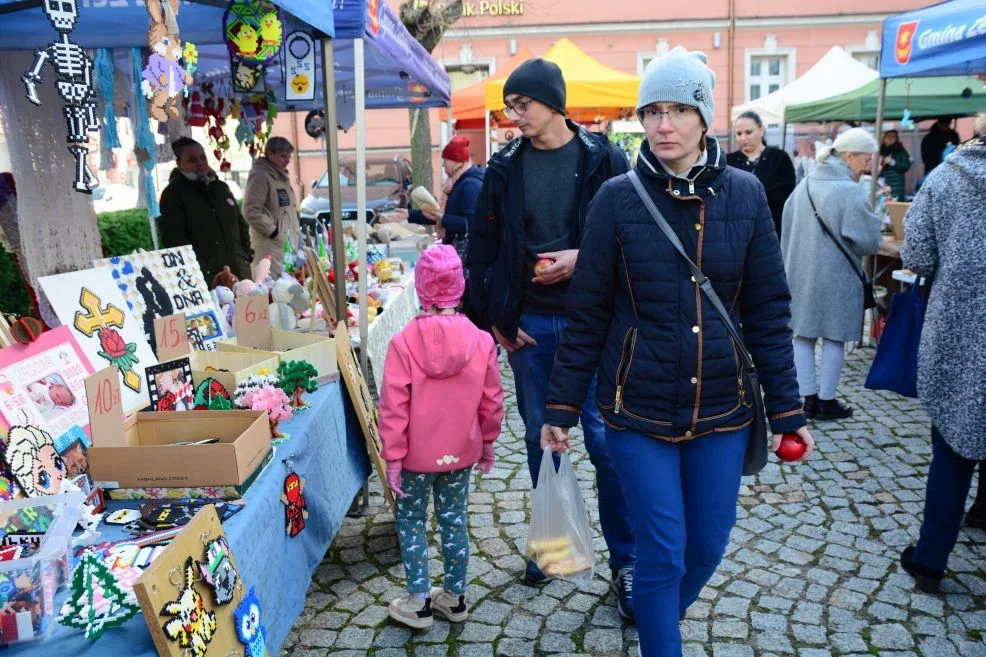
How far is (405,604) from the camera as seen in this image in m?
2.70

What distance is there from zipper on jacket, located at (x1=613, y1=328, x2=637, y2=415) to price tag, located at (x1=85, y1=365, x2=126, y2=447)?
1.32 meters

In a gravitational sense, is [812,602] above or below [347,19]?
below

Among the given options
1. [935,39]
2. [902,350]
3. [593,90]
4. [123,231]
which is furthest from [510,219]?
[123,231]

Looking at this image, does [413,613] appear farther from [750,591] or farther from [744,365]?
[744,365]

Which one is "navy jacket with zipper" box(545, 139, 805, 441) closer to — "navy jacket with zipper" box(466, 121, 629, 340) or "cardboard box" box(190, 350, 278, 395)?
"navy jacket with zipper" box(466, 121, 629, 340)

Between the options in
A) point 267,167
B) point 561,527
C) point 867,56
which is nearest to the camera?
point 561,527

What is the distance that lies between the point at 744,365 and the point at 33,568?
5.48 feet

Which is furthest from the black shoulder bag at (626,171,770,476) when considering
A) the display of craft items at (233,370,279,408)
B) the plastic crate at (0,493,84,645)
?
the plastic crate at (0,493,84,645)

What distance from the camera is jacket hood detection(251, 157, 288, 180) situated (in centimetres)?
573

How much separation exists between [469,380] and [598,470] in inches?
23.8

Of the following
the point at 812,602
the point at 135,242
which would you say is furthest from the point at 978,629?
the point at 135,242

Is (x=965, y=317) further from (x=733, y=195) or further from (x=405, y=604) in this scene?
(x=405, y=604)

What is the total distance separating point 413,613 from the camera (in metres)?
2.68

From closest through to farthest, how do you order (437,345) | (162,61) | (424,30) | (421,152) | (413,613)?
(162,61)
(437,345)
(413,613)
(424,30)
(421,152)
